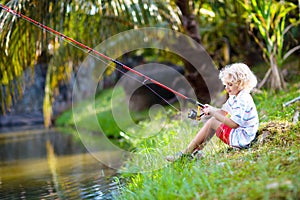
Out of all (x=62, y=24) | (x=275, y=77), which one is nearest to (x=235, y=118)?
(x=62, y=24)

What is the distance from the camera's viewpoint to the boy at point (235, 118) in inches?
173

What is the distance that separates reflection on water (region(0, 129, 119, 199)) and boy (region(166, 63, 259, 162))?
108 cm

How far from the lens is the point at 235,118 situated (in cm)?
441

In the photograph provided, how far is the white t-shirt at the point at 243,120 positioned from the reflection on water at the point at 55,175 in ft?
4.39

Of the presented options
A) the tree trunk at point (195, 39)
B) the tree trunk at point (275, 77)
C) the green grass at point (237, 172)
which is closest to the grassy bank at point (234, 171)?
the green grass at point (237, 172)

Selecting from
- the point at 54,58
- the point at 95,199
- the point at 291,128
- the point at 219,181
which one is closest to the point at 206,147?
the point at 291,128

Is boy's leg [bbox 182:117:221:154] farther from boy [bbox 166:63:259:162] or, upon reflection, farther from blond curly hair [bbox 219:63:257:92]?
blond curly hair [bbox 219:63:257:92]

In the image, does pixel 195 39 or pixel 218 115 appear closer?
pixel 218 115

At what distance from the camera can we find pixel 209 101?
27.7ft

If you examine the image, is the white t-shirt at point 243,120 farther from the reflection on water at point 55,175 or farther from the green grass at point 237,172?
the reflection on water at point 55,175

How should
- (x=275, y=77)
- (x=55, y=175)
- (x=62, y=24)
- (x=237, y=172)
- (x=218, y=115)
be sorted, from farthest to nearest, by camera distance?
1. (x=275, y=77)
2. (x=62, y=24)
3. (x=55, y=175)
4. (x=218, y=115)
5. (x=237, y=172)

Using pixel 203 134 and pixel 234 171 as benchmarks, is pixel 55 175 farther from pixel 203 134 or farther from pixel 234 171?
pixel 234 171

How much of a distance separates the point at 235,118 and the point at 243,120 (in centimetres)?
7

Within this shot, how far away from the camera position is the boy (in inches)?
173
